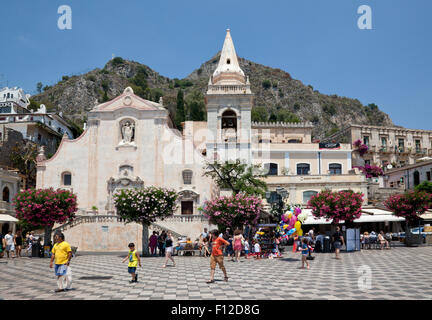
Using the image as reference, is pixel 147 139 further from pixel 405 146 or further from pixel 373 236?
pixel 405 146

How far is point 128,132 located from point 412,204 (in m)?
27.1

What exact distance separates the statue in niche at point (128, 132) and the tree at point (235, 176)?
27.8 feet

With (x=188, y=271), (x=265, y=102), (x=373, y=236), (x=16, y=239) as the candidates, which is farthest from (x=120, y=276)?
(x=265, y=102)

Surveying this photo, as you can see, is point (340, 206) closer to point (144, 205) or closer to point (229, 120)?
point (144, 205)

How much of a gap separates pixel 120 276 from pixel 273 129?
155 ft

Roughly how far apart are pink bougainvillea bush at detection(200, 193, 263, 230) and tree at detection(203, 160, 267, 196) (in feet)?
25.8

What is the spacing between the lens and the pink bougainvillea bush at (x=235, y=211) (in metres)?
29.5

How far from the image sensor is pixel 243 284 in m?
14.5

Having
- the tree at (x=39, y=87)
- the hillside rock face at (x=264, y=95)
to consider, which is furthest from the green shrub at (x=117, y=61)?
the tree at (x=39, y=87)

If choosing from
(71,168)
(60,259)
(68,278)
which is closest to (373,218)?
(71,168)

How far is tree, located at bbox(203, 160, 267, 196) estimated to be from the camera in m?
38.9

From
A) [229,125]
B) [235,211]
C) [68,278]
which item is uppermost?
[229,125]

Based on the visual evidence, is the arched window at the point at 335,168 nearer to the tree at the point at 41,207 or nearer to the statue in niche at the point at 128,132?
the statue in niche at the point at 128,132
